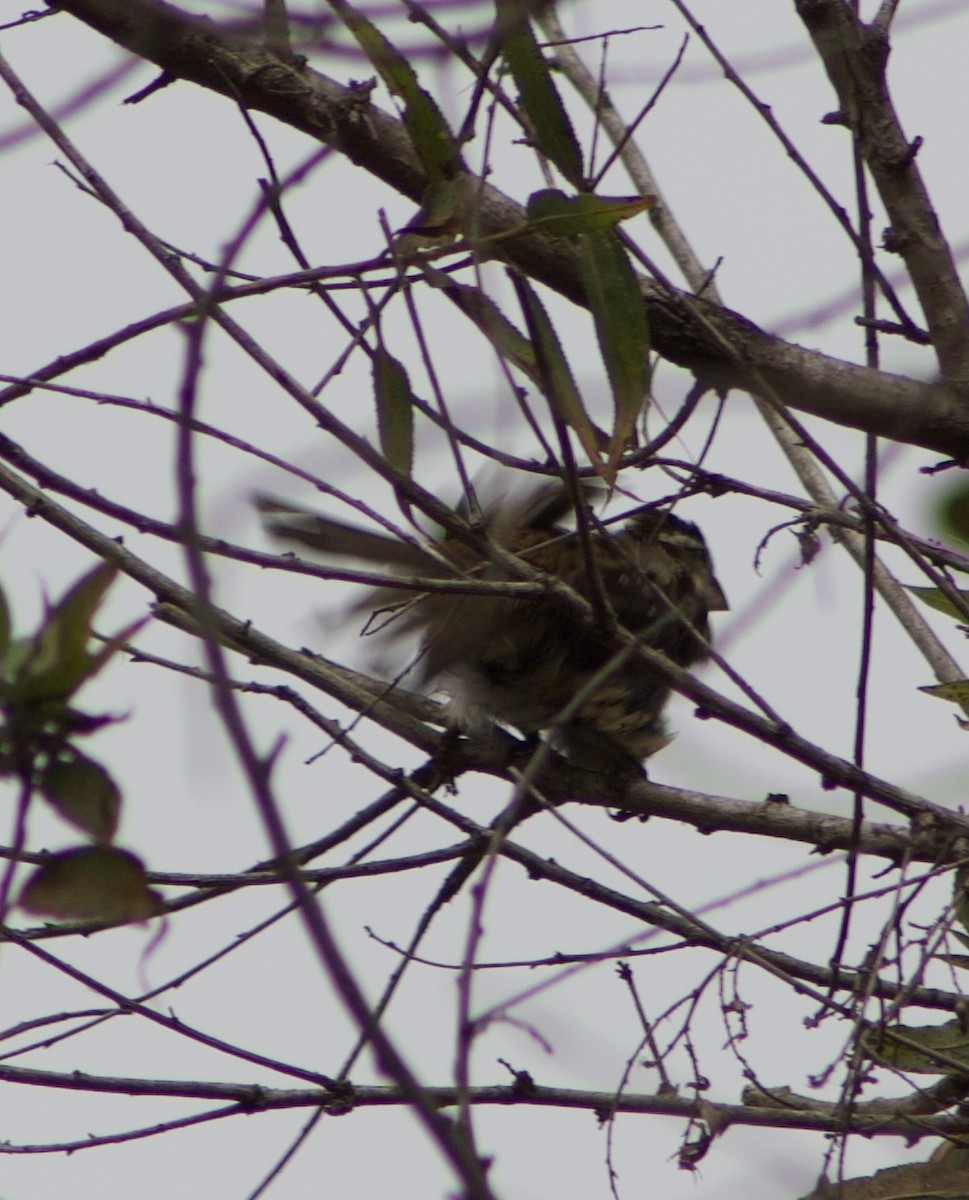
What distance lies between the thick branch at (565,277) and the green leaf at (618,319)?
86mm

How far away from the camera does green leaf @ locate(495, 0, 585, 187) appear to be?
210 cm

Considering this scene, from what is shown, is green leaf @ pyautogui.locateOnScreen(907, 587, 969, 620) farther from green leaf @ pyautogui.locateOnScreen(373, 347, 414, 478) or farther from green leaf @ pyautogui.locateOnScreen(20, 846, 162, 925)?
green leaf @ pyautogui.locateOnScreen(20, 846, 162, 925)

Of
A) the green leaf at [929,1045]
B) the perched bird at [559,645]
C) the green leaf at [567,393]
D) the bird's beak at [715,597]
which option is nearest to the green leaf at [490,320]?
the green leaf at [567,393]

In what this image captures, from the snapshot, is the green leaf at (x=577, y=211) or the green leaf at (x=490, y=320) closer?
the green leaf at (x=490, y=320)

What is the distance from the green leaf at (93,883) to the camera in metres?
1.15

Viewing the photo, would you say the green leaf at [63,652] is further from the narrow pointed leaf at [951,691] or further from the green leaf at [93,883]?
the narrow pointed leaf at [951,691]

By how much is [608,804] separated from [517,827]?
24cm

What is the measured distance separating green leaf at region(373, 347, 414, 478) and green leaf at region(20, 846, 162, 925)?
3.75 feet

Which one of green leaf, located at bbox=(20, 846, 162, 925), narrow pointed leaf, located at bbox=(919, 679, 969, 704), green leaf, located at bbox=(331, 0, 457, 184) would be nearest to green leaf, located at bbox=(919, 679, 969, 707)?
narrow pointed leaf, located at bbox=(919, 679, 969, 704)

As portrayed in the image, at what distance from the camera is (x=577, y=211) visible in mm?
2064

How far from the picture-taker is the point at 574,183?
2189mm

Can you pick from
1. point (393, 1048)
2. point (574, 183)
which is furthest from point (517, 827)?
point (393, 1048)

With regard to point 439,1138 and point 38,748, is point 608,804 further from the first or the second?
point 439,1138

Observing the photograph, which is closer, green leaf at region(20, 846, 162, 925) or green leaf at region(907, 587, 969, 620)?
green leaf at region(20, 846, 162, 925)
